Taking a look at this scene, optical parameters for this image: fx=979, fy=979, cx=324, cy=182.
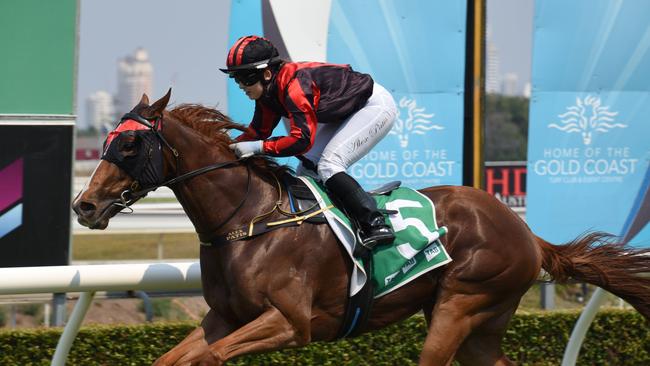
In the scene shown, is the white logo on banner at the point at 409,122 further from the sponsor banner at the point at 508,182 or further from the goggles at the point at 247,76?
the sponsor banner at the point at 508,182

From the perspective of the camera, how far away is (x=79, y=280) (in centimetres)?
397

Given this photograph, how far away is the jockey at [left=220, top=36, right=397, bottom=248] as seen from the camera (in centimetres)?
355

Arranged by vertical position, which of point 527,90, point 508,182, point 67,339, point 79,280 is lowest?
point 67,339

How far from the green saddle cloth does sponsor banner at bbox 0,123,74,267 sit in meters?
1.97

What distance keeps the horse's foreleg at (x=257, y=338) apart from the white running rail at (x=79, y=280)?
789 millimetres

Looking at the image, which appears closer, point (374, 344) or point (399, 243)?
point (399, 243)

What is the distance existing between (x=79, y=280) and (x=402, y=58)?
257 centimetres

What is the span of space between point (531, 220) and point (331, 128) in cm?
250

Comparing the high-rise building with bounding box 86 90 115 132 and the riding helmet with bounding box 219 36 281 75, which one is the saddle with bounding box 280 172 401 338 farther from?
the high-rise building with bounding box 86 90 115 132

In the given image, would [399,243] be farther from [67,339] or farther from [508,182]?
[508,182]

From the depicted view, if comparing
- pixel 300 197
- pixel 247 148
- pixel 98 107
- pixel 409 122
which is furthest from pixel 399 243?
Answer: pixel 98 107

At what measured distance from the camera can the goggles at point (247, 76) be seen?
3.57 metres

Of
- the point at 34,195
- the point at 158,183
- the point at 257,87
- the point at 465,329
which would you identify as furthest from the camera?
the point at 34,195

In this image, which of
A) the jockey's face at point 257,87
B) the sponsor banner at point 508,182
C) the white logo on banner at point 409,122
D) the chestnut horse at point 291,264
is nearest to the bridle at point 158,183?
the chestnut horse at point 291,264
